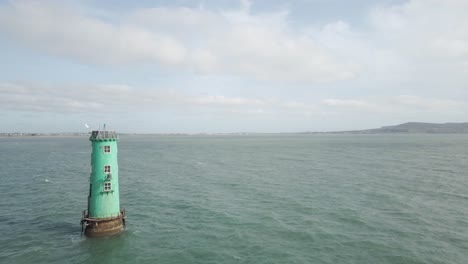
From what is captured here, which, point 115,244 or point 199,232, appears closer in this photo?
point 115,244

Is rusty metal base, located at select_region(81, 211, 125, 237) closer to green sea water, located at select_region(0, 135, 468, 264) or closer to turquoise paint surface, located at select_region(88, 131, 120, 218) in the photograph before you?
turquoise paint surface, located at select_region(88, 131, 120, 218)

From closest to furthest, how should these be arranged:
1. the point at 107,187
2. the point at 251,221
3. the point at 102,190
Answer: the point at 102,190 < the point at 107,187 < the point at 251,221

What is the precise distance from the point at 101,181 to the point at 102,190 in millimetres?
944

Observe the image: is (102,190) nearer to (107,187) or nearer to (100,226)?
(107,187)

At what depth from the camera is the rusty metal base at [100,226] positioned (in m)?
33.7

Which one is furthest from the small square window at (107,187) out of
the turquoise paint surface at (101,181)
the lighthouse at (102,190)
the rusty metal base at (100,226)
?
the rusty metal base at (100,226)

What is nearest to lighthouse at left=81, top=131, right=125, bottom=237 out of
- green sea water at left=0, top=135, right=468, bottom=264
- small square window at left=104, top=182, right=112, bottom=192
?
small square window at left=104, top=182, right=112, bottom=192

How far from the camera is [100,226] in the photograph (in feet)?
111

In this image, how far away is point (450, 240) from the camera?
1305 inches

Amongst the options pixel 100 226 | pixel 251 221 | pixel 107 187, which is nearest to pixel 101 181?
pixel 107 187

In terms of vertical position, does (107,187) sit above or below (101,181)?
below

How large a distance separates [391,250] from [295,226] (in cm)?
1043

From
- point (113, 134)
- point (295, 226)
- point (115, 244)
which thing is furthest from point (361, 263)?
point (113, 134)

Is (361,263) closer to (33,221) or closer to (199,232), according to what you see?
(199,232)
